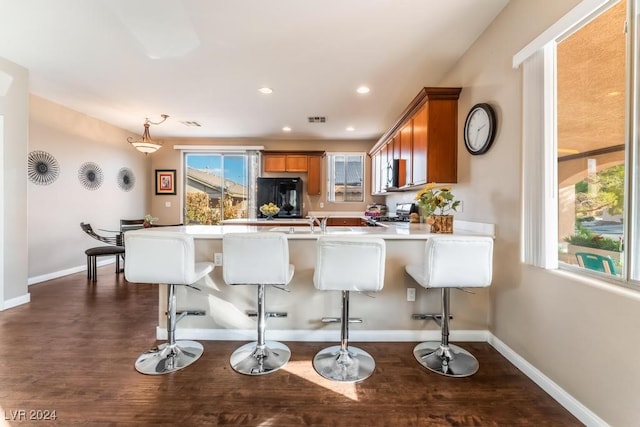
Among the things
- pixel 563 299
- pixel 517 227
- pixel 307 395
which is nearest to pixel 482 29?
pixel 517 227

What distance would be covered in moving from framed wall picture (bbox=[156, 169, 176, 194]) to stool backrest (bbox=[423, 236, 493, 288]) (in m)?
6.21

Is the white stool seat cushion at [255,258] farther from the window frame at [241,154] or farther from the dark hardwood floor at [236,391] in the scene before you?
the window frame at [241,154]

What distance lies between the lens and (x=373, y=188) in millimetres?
5934

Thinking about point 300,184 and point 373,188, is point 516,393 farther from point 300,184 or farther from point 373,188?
point 300,184

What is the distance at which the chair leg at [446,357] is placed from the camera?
2.01m

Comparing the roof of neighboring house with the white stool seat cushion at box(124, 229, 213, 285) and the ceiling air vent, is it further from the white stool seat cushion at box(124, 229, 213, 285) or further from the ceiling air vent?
the white stool seat cushion at box(124, 229, 213, 285)

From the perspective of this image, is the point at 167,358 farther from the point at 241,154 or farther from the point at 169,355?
the point at 241,154

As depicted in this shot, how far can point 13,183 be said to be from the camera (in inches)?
122

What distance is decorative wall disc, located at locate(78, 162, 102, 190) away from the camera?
4.73 metres

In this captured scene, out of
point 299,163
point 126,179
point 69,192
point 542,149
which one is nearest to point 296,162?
point 299,163

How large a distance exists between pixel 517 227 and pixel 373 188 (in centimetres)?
396

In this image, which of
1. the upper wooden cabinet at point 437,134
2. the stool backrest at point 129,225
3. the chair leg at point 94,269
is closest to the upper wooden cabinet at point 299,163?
the stool backrest at point 129,225

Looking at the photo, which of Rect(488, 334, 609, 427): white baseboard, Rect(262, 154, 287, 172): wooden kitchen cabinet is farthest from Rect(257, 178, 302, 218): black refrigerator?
Rect(488, 334, 609, 427): white baseboard

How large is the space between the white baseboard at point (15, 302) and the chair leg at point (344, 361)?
3543mm
